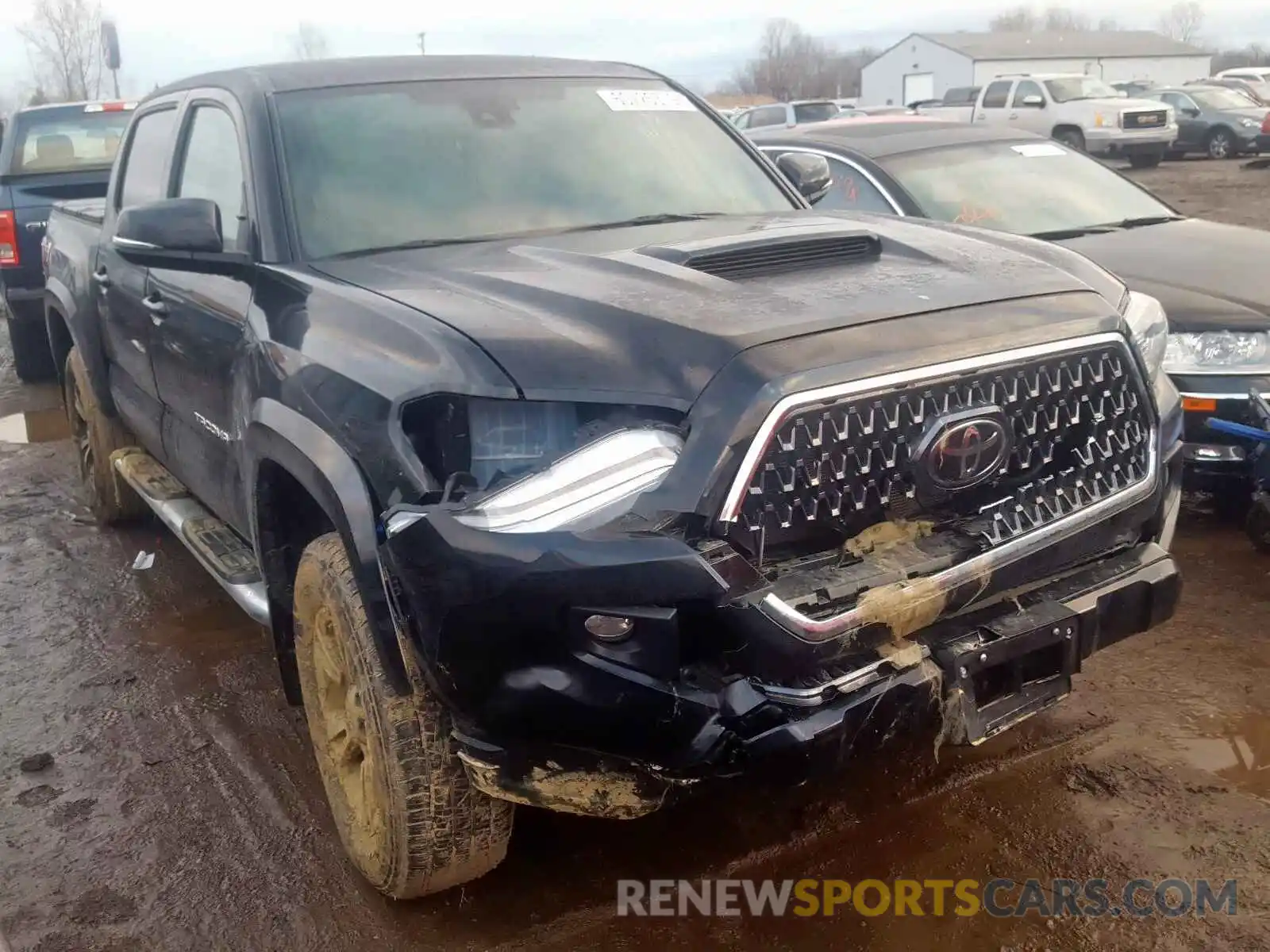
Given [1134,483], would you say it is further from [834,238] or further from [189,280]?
[189,280]

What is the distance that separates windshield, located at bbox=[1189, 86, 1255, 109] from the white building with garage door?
34594 millimetres

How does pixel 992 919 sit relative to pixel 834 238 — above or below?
below

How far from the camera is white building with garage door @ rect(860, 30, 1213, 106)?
6444cm

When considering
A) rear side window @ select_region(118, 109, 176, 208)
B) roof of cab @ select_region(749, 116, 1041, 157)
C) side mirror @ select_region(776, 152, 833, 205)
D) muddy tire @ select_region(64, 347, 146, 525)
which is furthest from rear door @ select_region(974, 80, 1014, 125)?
rear side window @ select_region(118, 109, 176, 208)

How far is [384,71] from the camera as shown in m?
3.85

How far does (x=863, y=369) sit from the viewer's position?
2344 mm

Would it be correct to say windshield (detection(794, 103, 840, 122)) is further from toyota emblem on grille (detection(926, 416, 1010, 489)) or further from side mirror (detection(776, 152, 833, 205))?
toyota emblem on grille (detection(926, 416, 1010, 489))

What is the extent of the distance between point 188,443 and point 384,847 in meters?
1.80

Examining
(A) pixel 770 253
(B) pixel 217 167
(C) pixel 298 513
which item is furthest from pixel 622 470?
(B) pixel 217 167

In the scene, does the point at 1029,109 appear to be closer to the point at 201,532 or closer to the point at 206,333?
the point at 201,532

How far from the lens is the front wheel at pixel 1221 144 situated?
1039 inches

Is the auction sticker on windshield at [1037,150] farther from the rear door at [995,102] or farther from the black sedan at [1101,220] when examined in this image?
the rear door at [995,102]

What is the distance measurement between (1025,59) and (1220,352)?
220 ft

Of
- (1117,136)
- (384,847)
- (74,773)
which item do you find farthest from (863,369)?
(1117,136)
